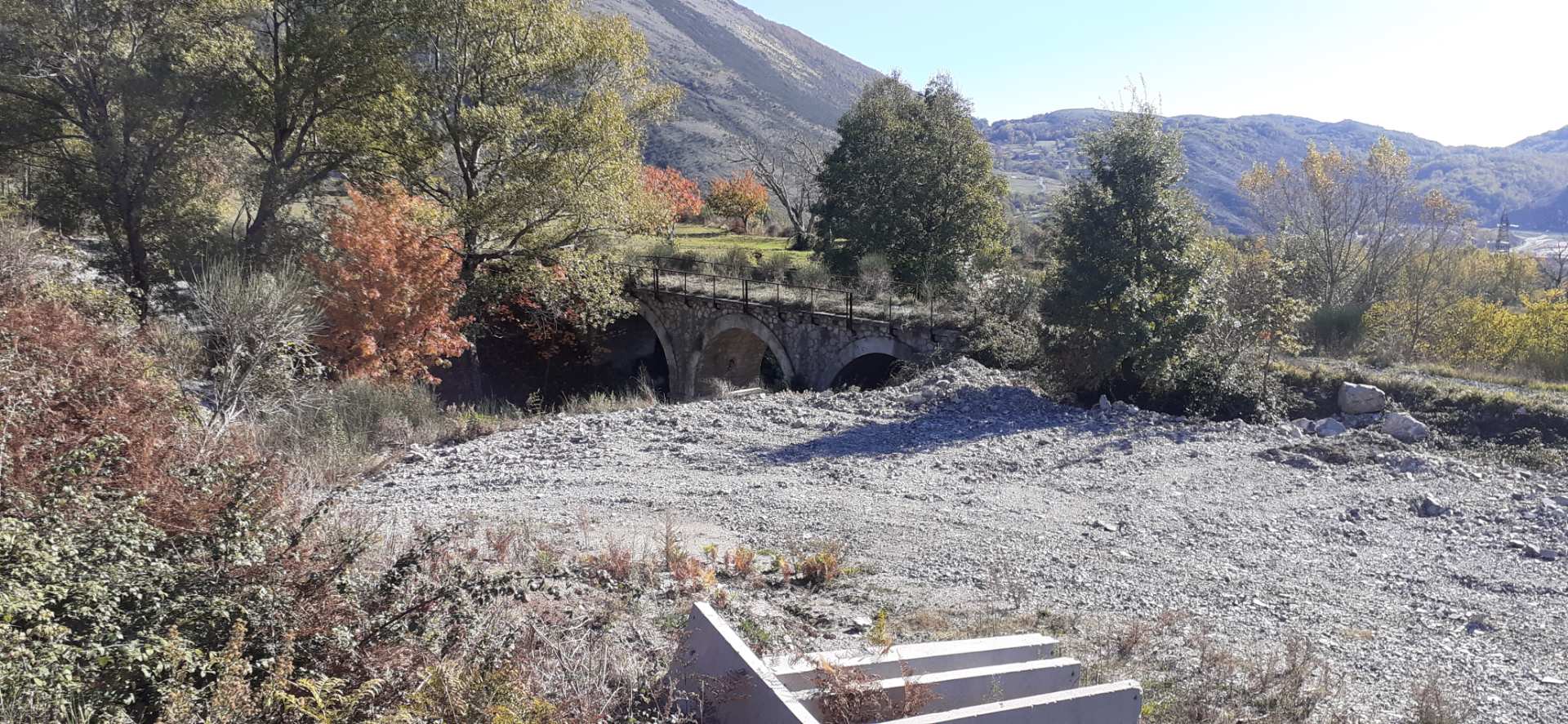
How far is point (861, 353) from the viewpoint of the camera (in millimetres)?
16984

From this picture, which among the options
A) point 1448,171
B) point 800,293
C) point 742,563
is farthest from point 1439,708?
point 1448,171

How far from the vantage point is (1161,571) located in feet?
19.7

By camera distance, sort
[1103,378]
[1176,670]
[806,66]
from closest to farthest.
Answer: [1176,670], [1103,378], [806,66]

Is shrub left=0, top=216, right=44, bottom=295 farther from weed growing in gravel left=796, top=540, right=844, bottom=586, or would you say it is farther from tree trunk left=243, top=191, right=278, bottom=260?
weed growing in gravel left=796, top=540, right=844, bottom=586

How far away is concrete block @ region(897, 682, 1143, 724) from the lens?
3.06 meters

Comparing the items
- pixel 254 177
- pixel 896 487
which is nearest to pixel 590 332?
pixel 254 177

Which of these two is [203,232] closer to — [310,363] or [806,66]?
[310,363]

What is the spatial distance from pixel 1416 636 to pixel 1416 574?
125cm

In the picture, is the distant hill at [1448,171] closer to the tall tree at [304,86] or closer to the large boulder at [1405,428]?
the large boulder at [1405,428]

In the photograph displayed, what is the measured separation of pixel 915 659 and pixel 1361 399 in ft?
31.3

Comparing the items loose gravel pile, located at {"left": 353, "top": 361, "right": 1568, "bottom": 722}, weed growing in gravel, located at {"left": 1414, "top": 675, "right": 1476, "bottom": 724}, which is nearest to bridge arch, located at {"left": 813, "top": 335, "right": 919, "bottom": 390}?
loose gravel pile, located at {"left": 353, "top": 361, "right": 1568, "bottom": 722}

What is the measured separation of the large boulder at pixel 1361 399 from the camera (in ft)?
34.5

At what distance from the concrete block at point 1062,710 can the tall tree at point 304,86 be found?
52.6 ft

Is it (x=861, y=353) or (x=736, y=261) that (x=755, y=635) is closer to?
(x=861, y=353)
